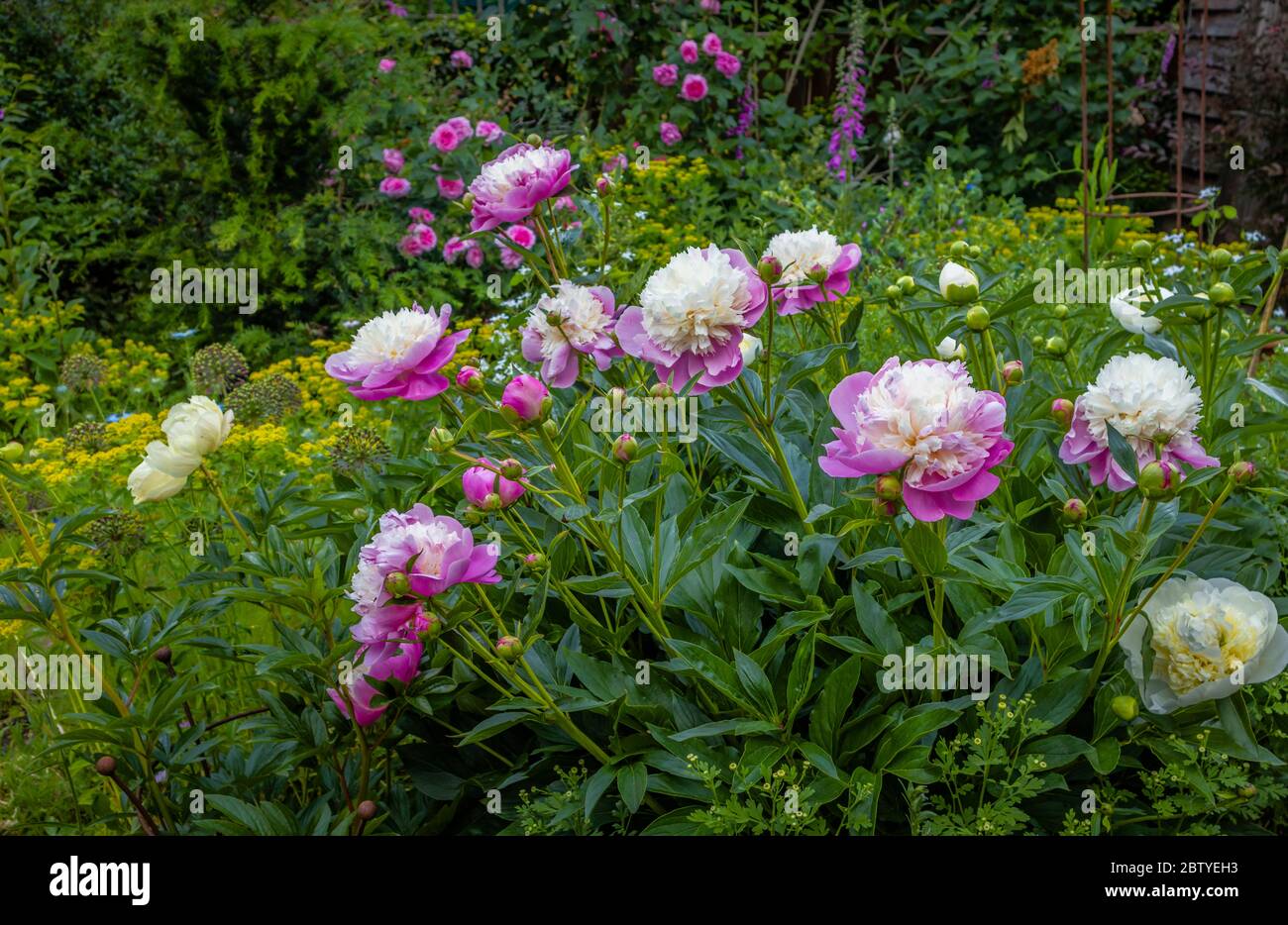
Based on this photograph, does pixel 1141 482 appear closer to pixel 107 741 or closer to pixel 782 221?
pixel 107 741

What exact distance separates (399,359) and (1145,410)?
93cm

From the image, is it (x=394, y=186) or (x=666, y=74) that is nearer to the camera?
(x=394, y=186)

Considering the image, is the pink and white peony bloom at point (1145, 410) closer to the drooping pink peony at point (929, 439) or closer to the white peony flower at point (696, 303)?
the drooping pink peony at point (929, 439)

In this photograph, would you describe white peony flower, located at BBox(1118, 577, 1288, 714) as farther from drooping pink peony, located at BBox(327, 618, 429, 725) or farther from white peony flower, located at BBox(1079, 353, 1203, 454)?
drooping pink peony, located at BBox(327, 618, 429, 725)

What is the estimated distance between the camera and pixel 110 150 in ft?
18.0

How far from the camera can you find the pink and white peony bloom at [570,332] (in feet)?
5.20

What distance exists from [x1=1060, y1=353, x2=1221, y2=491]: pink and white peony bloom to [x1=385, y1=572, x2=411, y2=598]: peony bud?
2.79 ft

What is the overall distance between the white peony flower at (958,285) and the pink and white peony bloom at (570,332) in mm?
477

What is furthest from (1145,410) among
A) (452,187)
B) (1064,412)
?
(452,187)

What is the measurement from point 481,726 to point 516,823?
0.17m

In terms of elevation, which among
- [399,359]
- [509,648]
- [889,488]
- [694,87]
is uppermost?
[694,87]

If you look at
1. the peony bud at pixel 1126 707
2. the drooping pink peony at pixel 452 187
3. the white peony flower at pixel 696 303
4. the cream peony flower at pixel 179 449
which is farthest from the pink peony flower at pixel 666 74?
the peony bud at pixel 1126 707

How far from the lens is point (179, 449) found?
5.38ft

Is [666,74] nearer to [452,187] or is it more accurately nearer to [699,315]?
[452,187]
